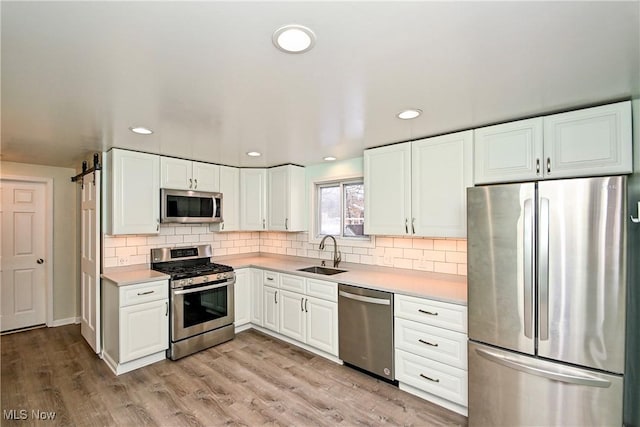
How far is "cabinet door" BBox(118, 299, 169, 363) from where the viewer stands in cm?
295

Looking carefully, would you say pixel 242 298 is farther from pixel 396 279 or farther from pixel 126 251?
pixel 396 279

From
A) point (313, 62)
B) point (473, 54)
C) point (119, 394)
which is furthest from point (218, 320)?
point (473, 54)

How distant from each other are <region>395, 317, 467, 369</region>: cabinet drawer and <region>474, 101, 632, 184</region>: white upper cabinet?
126 centimetres

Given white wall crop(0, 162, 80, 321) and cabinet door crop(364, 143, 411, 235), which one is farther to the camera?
white wall crop(0, 162, 80, 321)

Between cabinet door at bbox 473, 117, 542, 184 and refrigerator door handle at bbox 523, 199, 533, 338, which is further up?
cabinet door at bbox 473, 117, 542, 184

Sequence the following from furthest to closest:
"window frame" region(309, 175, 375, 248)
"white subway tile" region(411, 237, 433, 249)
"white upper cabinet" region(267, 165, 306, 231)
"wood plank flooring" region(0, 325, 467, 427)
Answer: "white upper cabinet" region(267, 165, 306, 231) → "window frame" region(309, 175, 375, 248) → "white subway tile" region(411, 237, 433, 249) → "wood plank flooring" region(0, 325, 467, 427)

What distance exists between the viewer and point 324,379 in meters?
2.85

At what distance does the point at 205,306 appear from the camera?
3549 millimetres

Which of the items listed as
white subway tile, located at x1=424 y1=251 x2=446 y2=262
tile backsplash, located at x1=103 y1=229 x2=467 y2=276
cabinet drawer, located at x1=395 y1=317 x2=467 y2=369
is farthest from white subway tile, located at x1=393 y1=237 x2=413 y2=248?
cabinet drawer, located at x1=395 y1=317 x2=467 y2=369

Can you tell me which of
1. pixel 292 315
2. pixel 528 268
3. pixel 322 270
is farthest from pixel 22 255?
pixel 528 268

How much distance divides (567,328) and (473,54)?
167cm

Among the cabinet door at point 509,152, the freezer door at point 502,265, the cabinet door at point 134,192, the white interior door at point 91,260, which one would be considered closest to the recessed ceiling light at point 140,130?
the cabinet door at point 134,192

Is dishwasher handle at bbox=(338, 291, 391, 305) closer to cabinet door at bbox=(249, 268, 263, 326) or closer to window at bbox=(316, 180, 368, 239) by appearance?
window at bbox=(316, 180, 368, 239)

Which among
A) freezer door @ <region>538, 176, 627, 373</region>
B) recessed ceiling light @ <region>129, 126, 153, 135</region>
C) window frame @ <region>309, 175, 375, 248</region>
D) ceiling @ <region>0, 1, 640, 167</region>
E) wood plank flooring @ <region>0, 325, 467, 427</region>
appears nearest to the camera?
ceiling @ <region>0, 1, 640, 167</region>
